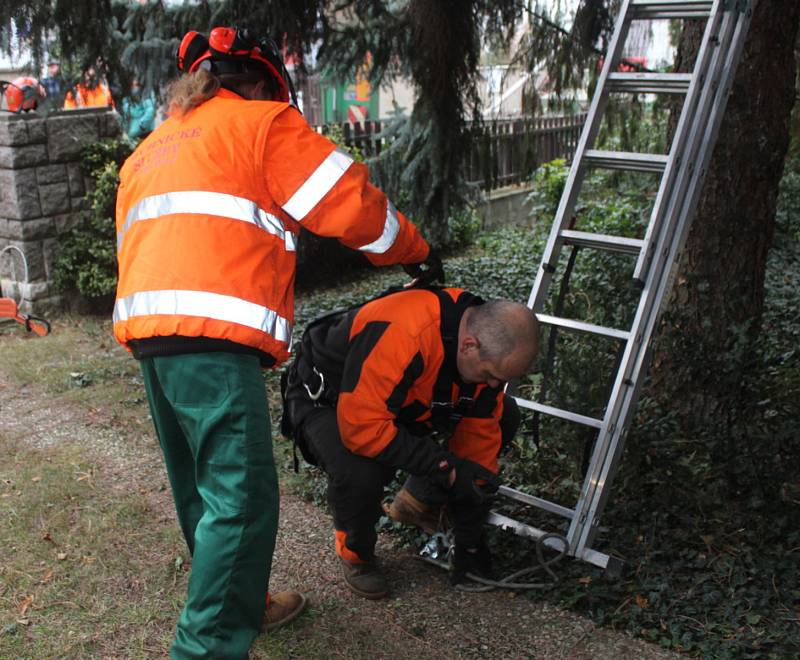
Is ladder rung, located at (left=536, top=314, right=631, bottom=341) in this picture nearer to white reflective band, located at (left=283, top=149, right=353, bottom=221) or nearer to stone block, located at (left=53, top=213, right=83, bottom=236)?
white reflective band, located at (left=283, top=149, right=353, bottom=221)

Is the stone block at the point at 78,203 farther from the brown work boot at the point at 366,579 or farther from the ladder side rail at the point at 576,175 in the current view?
the brown work boot at the point at 366,579

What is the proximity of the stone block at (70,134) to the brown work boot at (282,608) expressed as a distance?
4.96 meters

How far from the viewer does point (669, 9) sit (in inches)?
142

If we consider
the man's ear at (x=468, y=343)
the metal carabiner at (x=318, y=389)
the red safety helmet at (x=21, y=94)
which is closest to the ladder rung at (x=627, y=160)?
the man's ear at (x=468, y=343)

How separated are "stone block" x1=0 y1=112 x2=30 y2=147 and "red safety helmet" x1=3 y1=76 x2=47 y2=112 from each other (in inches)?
3.0

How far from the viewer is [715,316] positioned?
4.12m

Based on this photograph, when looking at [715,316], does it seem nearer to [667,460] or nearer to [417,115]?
[667,460]

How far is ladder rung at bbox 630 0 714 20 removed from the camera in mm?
3521

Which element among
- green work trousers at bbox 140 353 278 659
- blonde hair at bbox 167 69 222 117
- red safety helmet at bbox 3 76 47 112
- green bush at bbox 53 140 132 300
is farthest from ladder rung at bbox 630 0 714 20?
green bush at bbox 53 140 132 300

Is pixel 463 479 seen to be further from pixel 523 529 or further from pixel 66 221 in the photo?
pixel 66 221

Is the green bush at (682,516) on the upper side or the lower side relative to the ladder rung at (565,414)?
lower

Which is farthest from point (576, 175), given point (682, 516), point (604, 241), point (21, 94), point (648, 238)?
point (21, 94)

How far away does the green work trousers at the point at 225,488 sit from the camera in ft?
7.82

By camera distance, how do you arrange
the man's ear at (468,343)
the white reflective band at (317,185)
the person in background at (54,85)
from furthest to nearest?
the person in background at (54,85) → the man's ear at (468,343) → the white reflective band at (317,185)
